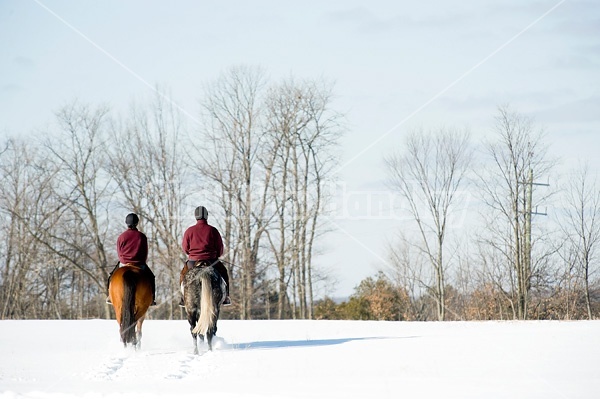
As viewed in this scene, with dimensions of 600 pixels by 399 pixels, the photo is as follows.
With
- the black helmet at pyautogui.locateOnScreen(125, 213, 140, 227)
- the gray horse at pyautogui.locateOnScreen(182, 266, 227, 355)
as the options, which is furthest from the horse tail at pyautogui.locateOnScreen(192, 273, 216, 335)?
the black helmet at pyautogui.locateOnScreen(125, 213, 140, 227)

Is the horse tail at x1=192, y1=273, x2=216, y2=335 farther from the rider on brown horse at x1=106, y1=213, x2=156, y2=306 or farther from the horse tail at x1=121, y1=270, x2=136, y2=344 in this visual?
the rider on brown horse at x1=106, y1=213, x2=156, y2=306

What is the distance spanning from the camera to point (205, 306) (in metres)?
12.4

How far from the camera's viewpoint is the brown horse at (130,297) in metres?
12.5
